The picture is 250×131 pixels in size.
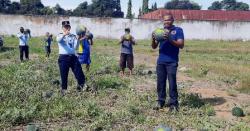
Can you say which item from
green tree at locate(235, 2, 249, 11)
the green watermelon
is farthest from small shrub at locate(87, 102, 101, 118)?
green tree at locate(235, 2, 249, 11)

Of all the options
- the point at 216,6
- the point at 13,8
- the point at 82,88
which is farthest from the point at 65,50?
the point at 216,6

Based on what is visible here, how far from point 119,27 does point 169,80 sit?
39470mm

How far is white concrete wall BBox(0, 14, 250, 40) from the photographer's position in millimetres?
47406

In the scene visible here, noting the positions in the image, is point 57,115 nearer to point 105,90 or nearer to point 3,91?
point 3,91

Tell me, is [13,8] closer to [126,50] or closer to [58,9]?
[58,9]

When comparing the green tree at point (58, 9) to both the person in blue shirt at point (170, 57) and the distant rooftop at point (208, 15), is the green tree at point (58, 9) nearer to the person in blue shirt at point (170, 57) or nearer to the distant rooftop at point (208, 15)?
the distant rooftop at point (208, 15)

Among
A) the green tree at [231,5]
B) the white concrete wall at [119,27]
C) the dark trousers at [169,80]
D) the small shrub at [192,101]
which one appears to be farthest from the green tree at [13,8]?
the dark trousers at [169,80]

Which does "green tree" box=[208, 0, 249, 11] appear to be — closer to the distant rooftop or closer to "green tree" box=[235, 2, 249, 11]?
"green tree" box=[235, 2, 249, 11]

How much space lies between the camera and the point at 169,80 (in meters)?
9.20

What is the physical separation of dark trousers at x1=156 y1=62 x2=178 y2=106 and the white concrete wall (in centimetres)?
3783

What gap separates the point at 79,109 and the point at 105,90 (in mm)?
2634

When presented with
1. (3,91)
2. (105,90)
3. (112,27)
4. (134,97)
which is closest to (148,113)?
(134,97)

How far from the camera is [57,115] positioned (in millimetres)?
8312

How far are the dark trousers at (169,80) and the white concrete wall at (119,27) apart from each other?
3783cm
